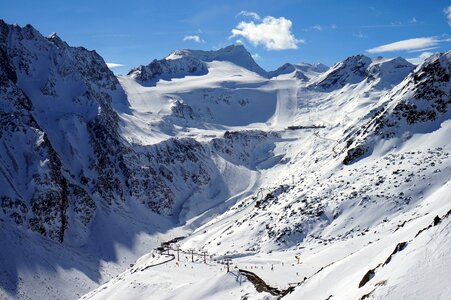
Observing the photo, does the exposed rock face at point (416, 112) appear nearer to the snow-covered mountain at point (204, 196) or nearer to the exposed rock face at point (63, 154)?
the snow-covered mountain at point (204, 196)

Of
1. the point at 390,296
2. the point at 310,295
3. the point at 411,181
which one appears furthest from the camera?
the point at 411,181

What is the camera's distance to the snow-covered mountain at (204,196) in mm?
34812

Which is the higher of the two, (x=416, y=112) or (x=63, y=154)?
(x=63, y=154)

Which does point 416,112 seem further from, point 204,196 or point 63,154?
point 63,154

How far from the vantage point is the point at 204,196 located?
426 ft

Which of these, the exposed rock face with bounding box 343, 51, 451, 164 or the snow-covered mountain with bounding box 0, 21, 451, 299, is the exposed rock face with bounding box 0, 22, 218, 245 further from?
the exposed rock face with bounding box 343, 51, 451, 164

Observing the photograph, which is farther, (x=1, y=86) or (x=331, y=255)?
(x=1, y=86)

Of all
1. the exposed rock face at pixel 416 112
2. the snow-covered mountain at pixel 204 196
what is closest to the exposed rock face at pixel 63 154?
the snow-covered mountain at pixel 204 196

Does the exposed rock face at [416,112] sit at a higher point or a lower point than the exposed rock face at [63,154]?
lower

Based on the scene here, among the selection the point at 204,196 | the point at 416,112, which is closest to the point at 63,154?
the point at 204,196

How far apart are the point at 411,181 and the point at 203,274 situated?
98.6 ft

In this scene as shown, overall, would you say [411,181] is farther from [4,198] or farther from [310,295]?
[4,198]

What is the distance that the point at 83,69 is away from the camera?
172 meters

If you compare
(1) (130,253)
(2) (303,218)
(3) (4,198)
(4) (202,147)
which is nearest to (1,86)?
(3) (4,198)
